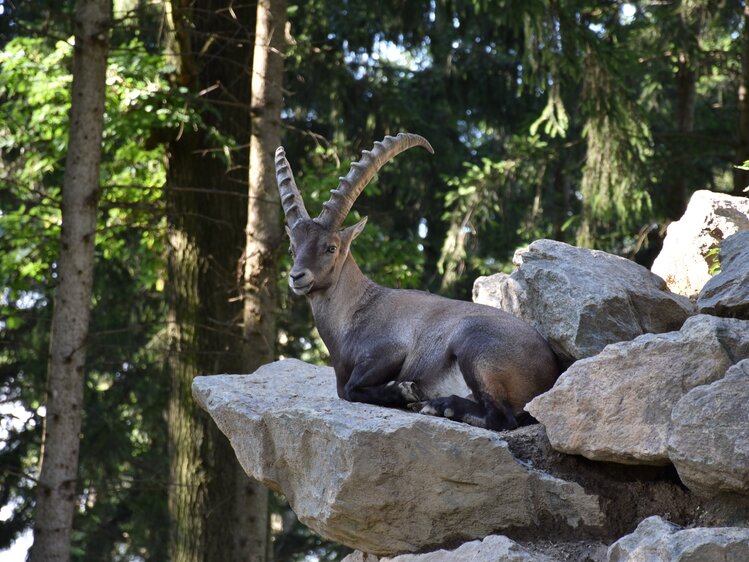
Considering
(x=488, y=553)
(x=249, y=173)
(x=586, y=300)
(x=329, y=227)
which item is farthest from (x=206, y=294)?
→ (x=488, y=553)

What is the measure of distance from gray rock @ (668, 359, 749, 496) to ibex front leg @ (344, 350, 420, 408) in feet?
7.72

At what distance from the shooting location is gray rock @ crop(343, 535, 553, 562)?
4.93 metres

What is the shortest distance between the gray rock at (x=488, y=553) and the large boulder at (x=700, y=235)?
337 centimetres

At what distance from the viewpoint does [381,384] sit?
23.3 feet

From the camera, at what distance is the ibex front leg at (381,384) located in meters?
6.81

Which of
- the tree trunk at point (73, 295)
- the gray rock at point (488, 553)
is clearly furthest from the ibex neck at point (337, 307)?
the tree trunk at point (73, 295)

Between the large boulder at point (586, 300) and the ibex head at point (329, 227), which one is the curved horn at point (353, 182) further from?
the large boulder at point (586, 300)

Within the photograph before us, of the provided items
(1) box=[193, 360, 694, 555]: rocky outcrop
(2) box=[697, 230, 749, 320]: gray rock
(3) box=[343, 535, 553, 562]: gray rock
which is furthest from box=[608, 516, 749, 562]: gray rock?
(2) box=[697, 230, 749, 320]: gray rock

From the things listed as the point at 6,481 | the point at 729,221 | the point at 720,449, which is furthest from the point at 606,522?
the point at 6,481

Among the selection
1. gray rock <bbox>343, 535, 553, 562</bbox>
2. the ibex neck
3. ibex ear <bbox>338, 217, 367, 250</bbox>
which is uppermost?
ibex ear <bbox>338, 217, 367, 250</bbox>

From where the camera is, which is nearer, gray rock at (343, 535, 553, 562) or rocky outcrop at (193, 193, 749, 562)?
rocky outcrop at (193, 193, 749, 562)

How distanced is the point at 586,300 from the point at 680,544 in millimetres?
2431

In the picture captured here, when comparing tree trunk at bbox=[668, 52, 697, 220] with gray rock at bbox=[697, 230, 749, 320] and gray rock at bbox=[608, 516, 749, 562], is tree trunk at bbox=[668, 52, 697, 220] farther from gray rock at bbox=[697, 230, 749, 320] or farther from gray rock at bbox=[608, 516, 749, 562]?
gray rock at bbox=[608, 516, 749, 562]

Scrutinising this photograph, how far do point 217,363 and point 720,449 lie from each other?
814 cm
